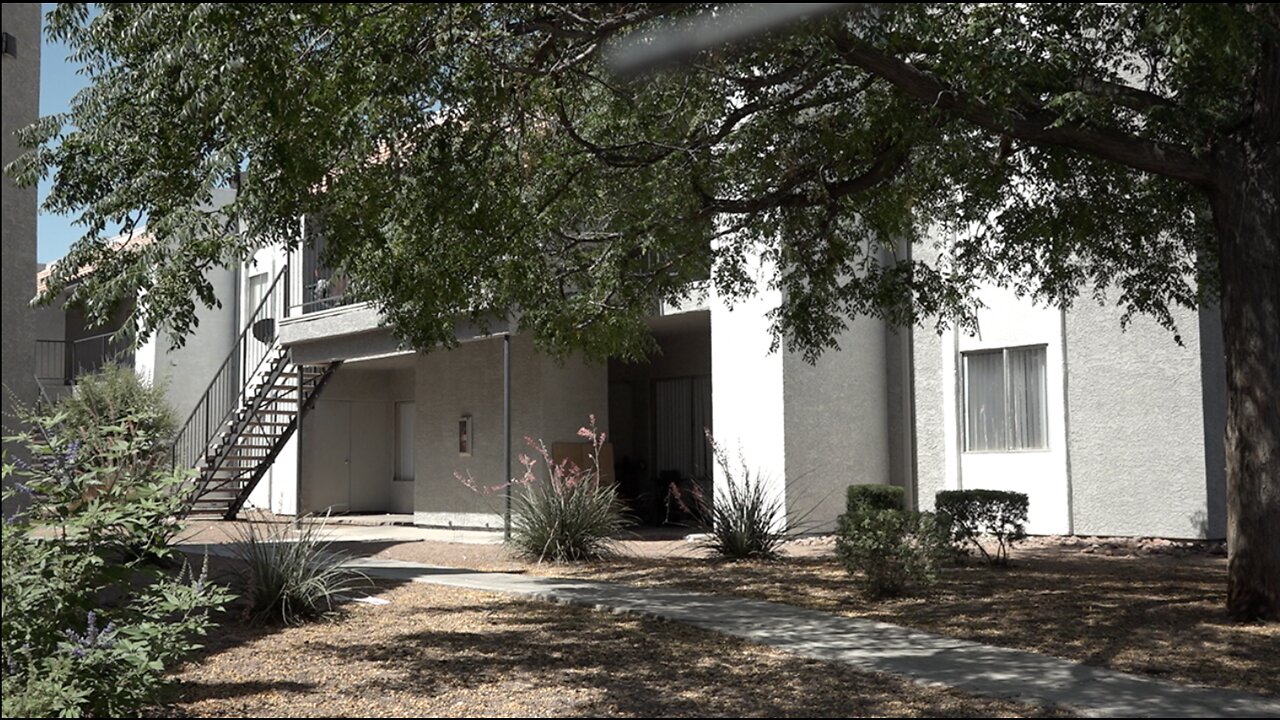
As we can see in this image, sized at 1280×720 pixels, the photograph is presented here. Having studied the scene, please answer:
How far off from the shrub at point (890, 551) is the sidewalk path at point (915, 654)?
2.93ft

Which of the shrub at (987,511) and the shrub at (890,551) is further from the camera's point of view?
the shrub at (987,511)

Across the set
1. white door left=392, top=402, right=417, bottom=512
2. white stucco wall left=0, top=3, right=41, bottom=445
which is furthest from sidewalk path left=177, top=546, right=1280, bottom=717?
white door left=392, top=402, right=417, bottom=512

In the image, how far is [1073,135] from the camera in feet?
31.2

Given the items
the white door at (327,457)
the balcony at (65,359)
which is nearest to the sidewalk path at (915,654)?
the white door at (327,457)

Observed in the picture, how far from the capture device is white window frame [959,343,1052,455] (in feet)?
54.8

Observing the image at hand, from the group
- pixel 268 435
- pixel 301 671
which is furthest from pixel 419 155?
pixel 268 435

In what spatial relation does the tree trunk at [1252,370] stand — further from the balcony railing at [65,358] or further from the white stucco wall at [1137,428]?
the balcony railing at [65,358]

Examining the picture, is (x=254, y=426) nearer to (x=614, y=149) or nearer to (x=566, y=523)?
(x=566, y=523)

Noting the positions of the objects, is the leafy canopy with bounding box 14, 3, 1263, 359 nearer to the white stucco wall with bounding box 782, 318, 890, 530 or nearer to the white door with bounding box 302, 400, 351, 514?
the white stucco wall with bounding box 782, 318, 890, 530

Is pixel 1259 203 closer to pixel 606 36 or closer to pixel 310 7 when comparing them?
pixel 606 36

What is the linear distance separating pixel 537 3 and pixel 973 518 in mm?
7787

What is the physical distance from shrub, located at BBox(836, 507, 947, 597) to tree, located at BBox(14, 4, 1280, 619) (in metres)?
2.45

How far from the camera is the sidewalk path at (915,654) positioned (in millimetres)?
6855

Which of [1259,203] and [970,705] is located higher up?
[1259,203]
